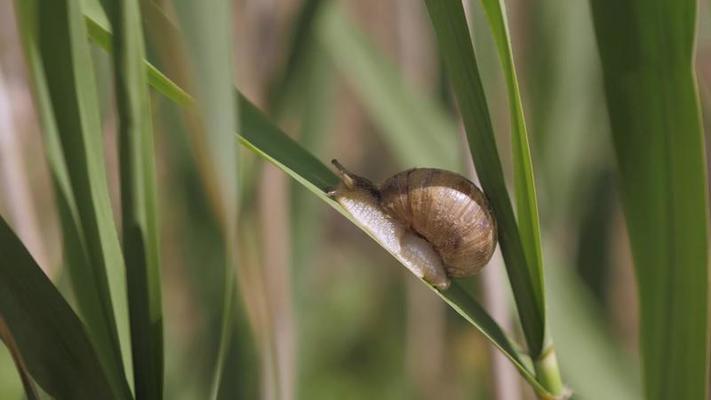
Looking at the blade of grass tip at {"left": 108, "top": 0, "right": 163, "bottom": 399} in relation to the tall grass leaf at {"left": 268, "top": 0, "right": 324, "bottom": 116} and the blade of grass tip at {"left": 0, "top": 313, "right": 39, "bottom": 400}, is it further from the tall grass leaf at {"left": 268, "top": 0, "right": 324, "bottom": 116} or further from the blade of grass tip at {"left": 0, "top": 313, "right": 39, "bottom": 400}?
the tall grass leaf at {"left": 268, "top": 0, "right": 324, "bottom": 116}

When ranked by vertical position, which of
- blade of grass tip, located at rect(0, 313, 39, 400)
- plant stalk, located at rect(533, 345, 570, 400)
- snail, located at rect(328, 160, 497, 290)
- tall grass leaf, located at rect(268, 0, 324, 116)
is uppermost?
tall grass leaf, located at rect(268, 0, 324, 116)

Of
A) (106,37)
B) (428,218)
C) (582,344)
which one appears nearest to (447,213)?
(428,218)

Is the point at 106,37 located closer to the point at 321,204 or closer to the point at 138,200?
the point at 138,200

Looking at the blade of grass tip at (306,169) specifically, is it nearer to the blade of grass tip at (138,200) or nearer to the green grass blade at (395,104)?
the blade of grass tip at (138,200)

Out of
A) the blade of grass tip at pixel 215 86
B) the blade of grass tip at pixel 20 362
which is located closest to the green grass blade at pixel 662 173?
the blade of grass tip at pixel 215 86

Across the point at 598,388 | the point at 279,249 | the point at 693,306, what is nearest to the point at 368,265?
the point at 279,249

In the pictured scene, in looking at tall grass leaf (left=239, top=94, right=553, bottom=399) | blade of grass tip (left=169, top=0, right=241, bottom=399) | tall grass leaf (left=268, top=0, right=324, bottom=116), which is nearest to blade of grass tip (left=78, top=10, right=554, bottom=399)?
tall grass leaf (left=239, top=94, right=553, bottom=399)
